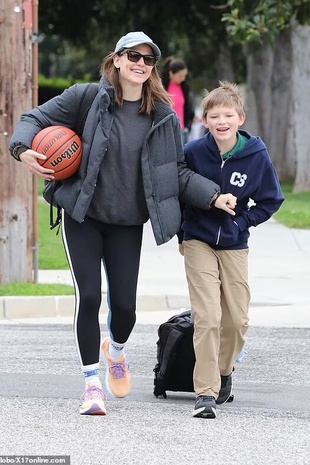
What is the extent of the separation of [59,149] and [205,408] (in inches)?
58.4

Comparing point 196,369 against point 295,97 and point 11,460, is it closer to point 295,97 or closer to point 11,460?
point 11,460

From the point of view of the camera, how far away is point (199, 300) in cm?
647

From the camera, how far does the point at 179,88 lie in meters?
17.8

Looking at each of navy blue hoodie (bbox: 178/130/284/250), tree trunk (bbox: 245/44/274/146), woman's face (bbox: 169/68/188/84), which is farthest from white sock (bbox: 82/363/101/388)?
tree trunk (bbox: 245/44/274/146)

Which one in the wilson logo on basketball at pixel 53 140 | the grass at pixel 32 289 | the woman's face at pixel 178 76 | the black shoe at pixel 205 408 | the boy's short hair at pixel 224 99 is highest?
the woman's face at pixel 178 76

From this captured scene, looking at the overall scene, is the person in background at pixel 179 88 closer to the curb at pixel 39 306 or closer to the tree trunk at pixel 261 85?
the curb at pixel 39 306

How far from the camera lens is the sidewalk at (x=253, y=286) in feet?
34.2

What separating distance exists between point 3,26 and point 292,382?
4578 mm

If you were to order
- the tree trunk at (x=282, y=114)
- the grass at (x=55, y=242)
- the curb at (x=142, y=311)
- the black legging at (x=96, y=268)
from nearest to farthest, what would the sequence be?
the black legging at (x=96, y=268) → the curb at (x=142, y=311) → the grass at (x=55, y=242) → the tree trunk at (x=282, y=114)

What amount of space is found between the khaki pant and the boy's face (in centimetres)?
56

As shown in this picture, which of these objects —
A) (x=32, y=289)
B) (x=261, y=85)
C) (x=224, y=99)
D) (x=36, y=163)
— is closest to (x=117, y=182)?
(x=36, y=163)

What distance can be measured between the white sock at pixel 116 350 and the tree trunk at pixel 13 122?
427 centimetres

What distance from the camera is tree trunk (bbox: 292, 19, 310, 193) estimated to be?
2419 centimetres

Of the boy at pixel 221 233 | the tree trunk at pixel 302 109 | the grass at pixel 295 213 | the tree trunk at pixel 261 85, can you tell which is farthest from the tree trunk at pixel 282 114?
the boy at pixel 221 233
